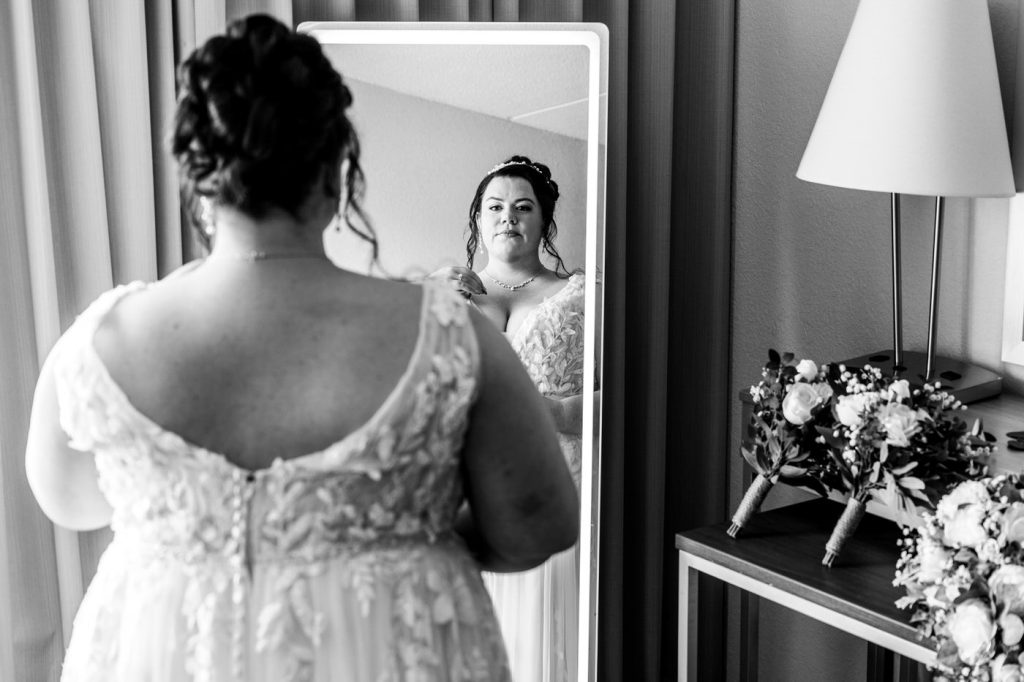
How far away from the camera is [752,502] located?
1995mm

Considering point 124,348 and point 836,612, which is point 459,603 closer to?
point 124,348

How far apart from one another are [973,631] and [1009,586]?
73mm

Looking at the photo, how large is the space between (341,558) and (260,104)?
0.44 meters

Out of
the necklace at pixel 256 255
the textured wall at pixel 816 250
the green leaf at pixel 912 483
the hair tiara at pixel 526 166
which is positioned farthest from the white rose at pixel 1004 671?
the hair tiara at pixel 526 166

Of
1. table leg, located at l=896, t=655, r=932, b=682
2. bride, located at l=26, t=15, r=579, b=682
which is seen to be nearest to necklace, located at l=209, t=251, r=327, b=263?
bride, located at l=26, t=15, r=579, b=682

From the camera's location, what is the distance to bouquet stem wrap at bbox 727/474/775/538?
→ 1.97 meters

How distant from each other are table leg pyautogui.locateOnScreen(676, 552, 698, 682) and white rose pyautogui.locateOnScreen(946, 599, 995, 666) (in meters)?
0.60

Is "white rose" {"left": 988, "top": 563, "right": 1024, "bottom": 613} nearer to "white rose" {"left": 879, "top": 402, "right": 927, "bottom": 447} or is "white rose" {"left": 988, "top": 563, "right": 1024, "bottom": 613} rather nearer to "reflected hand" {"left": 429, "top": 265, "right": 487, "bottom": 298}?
"white rose" {"left": 879, "top": 402, "right": 927, "bottom": 447}

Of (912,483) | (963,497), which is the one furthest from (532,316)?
(963,497)

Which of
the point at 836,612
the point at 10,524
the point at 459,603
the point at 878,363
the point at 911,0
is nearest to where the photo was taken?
the point at 459,603

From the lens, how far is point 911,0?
194 centimetres

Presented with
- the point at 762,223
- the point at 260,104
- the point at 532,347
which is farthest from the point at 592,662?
the point at 260,104

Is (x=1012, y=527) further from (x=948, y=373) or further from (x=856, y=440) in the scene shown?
(x=948, y=373)

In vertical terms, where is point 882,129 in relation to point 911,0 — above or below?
below
